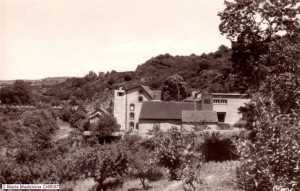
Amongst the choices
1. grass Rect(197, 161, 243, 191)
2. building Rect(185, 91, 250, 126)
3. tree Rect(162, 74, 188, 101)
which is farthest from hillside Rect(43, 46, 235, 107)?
grass Rect(197, 161, 243, 191)

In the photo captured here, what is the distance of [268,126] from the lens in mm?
16844

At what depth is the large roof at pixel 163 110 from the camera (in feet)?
238

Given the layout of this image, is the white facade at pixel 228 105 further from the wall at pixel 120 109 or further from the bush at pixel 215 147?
the bush at pixel 215 147

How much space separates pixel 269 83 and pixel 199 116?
38094mm

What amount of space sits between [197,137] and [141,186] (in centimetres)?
1776

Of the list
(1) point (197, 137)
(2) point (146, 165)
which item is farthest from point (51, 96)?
(2) point (146, 165)

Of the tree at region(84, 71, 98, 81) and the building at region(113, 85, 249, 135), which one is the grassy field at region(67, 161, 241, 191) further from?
the tree at region(84, 71, 98, 81)

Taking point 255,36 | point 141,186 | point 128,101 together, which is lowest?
point 141,186

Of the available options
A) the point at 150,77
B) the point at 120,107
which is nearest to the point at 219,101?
the point at 120,107

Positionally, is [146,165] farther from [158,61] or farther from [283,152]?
[158,61]

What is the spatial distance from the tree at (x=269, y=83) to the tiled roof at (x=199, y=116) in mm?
29853

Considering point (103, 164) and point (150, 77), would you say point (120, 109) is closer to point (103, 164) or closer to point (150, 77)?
point (103, 164)

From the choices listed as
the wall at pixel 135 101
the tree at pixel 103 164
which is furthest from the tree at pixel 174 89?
the tree at pixel 103 164

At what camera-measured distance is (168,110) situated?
73.8 metres
